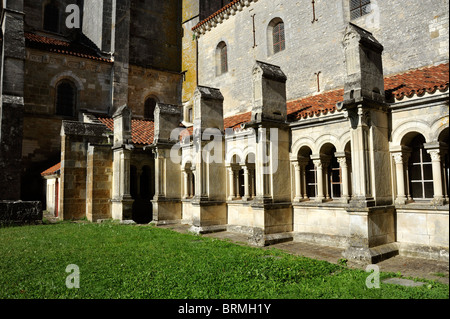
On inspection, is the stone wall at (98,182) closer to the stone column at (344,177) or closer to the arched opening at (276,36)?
the arched opening at (276,36)

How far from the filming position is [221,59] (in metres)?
18.9

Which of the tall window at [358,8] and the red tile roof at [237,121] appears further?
the red tile roof at [237,121]

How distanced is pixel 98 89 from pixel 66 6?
877cm

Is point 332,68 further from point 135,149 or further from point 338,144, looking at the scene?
point 135,149

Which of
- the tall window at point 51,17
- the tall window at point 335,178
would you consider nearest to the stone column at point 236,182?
the tall window at point 335,178

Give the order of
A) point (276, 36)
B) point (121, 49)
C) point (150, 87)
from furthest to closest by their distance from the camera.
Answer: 1. point (150, 87)
2. point (121, 49)
3. point (276, 36)

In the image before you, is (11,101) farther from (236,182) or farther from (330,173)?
(330,173)

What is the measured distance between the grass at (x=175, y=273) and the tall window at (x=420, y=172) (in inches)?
113

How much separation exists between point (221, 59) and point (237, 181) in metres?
9.34

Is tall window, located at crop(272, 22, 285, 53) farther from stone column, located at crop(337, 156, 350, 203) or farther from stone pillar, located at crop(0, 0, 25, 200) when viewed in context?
stone pillar, located at crop(0, 0, 25, 200)

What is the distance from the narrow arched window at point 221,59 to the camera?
1867 cm

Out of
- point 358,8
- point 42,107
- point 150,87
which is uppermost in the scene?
point 150,87

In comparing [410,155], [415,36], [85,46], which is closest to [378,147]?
[410,155]

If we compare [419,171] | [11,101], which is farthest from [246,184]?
[11,101]
